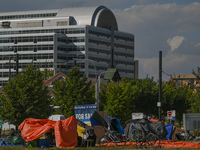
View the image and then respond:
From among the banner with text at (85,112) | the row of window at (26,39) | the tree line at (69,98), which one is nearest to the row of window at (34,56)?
the row of window at (26,39)

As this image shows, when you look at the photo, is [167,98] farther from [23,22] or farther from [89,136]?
[23,22]

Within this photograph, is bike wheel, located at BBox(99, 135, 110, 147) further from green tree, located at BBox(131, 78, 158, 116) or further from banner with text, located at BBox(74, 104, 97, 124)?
green tree, located at BBox(131, 78, 158, 116)

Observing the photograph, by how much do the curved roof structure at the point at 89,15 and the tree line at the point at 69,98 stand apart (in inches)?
3642

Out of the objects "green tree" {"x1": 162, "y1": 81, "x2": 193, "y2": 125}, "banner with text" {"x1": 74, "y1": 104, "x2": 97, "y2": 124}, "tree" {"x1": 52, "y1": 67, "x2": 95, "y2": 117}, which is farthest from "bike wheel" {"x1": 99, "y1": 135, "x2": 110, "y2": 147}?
"green tree" {"x1": 162, "y1": 81, "x2": 193, "y2": 125}

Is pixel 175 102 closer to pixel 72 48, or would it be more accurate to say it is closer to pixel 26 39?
pixel 72 48

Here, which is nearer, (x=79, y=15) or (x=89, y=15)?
(x=89, y=15)

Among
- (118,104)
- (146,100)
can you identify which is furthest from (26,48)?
(118,104)

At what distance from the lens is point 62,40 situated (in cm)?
16262

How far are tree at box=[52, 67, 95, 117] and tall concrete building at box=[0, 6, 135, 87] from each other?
87.5m

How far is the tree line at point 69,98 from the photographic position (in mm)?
49969

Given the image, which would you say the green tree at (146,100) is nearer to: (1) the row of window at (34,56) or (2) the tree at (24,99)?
(2) the tree at (24,99)

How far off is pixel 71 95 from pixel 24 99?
394 inches

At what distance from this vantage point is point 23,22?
574 feet

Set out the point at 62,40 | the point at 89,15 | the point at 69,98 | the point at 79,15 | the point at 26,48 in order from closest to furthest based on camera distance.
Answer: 1. the point at 69,98
2. the point at 26,48
3. the point at 62,40
4. the point at 89,15
5. the point at 79,15
